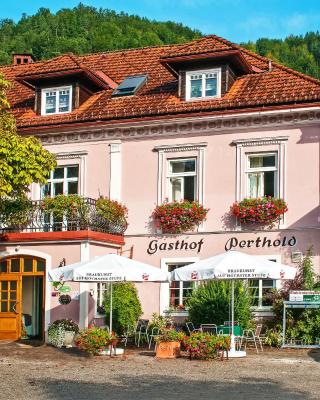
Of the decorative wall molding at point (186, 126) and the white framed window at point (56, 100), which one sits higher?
the white framed window at point (56, 100)

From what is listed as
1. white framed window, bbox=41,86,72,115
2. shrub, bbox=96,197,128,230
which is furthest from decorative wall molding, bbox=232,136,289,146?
white framed window, bbox=41,86,72,115

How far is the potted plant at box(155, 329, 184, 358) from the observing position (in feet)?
66.1

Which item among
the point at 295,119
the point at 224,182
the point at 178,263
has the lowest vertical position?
the point at 178,263

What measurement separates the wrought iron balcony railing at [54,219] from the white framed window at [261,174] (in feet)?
13.8

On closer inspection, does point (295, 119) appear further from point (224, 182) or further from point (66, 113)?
point (66, 113)

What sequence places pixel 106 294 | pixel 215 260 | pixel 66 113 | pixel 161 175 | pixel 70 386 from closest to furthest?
pixel 70 386
pixel 215 260
pixel 106 294
pixel 161 175
pixel 66 113

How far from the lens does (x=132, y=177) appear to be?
26406 millimetres

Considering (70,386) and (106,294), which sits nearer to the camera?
(70,386)

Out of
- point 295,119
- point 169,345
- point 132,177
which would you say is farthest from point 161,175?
point 169,345

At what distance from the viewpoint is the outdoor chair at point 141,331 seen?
925 inches

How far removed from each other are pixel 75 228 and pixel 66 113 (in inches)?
197

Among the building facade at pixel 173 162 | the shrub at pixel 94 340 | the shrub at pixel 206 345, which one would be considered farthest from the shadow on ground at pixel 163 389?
the building facade at pixel 173 162

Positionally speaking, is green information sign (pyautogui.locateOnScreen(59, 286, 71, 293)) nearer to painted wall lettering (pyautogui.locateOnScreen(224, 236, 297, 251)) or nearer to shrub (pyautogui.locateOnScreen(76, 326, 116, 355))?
shrub (pyautogui.locateOnScreen(76, 326, 116, 355))

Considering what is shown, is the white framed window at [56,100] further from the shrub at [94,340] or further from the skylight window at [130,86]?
the shrub at [94,340]
